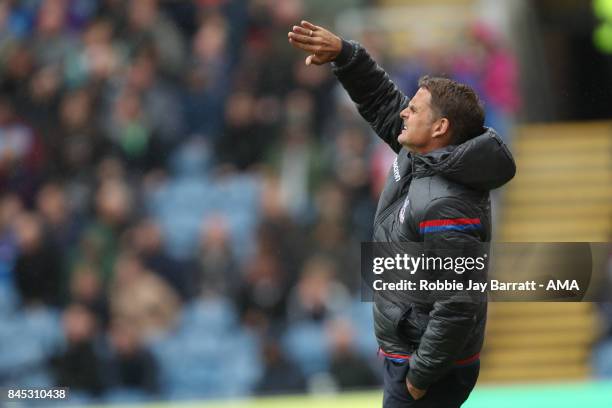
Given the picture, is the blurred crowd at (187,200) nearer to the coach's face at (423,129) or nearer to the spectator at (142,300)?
the spectator at (142,300)

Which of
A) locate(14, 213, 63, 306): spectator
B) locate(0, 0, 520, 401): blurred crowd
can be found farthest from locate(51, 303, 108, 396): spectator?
locate(14, 213, 63, 306): spectator

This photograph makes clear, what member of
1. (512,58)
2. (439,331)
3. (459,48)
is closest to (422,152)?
(439,331)

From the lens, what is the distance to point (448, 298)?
409 cm

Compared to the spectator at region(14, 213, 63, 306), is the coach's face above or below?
below

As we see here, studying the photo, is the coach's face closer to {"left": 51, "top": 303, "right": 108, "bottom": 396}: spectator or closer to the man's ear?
the man's ear

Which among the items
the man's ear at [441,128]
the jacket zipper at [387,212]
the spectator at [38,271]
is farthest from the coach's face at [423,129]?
the spectator at [38,271]

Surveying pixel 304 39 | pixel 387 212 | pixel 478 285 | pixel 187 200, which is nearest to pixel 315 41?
pixel 304 39

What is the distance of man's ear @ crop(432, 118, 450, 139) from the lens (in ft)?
14.1

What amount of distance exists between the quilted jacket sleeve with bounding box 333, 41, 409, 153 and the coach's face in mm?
287

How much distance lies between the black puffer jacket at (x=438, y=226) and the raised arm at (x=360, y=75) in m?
0.24

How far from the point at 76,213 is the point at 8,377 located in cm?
152

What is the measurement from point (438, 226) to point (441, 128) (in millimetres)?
394

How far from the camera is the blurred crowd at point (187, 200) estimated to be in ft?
31.6

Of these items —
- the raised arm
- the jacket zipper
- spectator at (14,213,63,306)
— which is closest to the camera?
the jacket zipper
